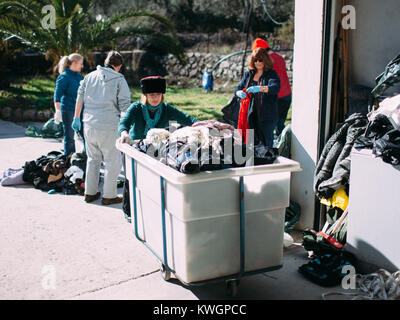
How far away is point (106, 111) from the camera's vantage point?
19.1 ft

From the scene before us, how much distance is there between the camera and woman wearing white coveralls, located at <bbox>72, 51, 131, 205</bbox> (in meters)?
5.76

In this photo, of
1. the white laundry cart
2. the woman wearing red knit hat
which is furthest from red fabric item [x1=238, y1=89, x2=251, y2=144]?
the white laundry cart

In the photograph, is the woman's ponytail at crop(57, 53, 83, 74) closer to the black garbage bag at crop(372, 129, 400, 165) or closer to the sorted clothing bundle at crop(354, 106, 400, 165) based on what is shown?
the sorted clothing bundle at crop(354, 106, 400, 165)

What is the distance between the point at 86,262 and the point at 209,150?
1785mm

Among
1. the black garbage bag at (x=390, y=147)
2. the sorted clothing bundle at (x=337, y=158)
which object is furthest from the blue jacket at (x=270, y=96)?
the black garbage bag at (x=390, y=147)

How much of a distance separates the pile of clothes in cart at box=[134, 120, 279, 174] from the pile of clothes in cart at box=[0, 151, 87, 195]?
10.1ft

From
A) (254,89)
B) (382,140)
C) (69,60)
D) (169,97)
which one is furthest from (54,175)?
(169,97)

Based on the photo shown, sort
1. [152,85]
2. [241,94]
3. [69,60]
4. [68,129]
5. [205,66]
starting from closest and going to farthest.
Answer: [152,85]
[241,94]
[69,60]
[68,129]
[205,66]

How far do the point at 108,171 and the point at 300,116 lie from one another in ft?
8.04

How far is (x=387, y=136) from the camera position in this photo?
12.1ft

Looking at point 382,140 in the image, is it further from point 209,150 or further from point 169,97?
point 169,97

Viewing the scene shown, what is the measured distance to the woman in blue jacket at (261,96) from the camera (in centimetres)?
589
